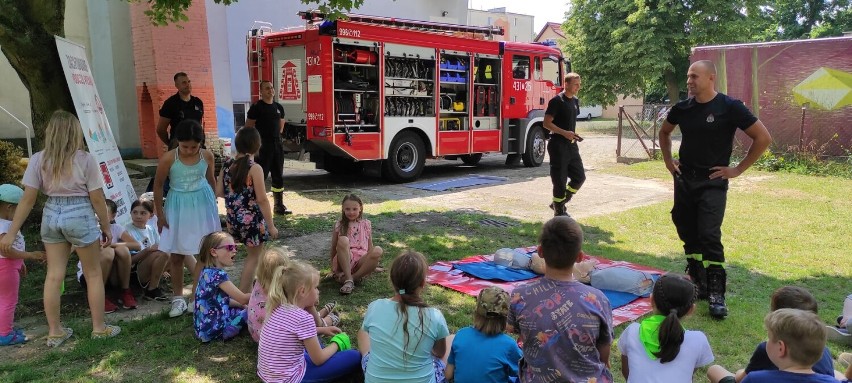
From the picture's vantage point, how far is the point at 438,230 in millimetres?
7699

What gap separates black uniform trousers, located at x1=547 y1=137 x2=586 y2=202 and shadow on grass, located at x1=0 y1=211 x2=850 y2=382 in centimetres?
112

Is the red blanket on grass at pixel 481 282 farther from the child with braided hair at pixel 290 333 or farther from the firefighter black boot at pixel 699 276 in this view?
the child with braided hair at pixel 290 333

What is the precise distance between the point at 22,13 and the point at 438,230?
5.01 m

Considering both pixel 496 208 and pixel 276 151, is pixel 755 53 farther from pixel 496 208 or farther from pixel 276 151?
pixel 276 151

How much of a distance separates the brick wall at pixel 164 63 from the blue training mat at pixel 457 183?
485 cm

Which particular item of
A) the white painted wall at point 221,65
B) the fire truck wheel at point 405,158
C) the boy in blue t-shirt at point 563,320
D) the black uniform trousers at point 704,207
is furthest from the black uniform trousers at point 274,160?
the boy in blue t-shirt at point 563,320

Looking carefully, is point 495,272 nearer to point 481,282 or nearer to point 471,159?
point 481,282

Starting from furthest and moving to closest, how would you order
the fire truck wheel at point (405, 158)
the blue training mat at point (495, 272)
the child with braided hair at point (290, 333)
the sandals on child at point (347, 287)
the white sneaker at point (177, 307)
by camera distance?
the fire truck wheel at point (405, 158), the blue training mat at point (495, 272), the sandals on child at point (347, 287), the white sneaker at point (177, 307), the child with braided hair at point (290, 333)

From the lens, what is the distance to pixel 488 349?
3.06 metres

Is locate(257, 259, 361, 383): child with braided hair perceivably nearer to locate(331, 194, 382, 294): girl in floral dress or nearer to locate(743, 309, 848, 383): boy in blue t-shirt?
locate(331, 194, 382, 294): girl in floral dress

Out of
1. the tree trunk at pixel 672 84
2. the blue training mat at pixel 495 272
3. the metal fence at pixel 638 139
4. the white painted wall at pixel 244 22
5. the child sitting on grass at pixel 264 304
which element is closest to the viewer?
the child sitting on grass at pixel 264 304

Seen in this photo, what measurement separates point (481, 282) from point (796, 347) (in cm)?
329

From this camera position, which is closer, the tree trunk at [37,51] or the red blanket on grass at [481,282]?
the red blanket on grass at [481,282]

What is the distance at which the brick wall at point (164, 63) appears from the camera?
1229cm
